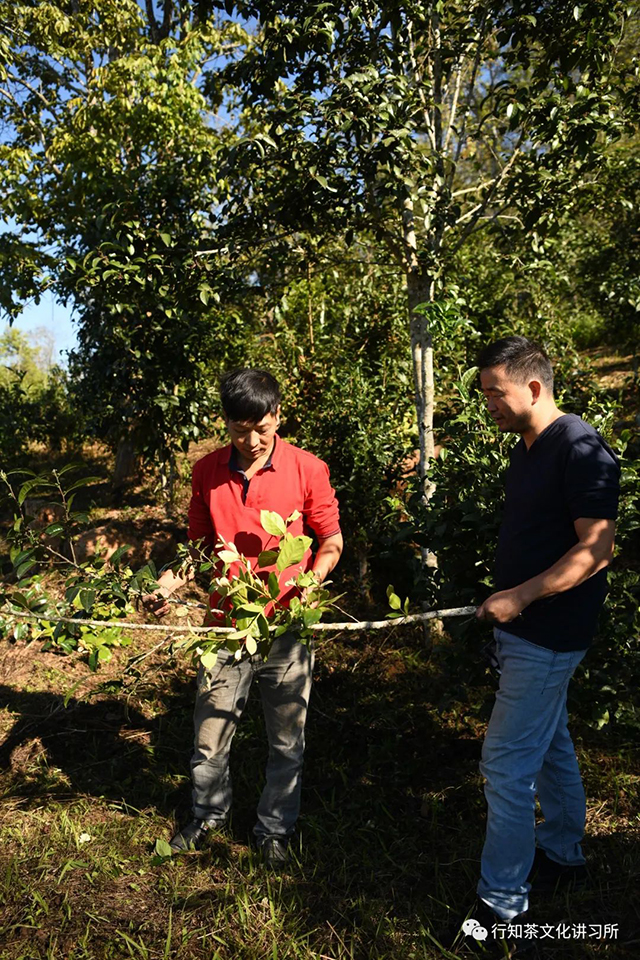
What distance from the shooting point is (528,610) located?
7.05 feet

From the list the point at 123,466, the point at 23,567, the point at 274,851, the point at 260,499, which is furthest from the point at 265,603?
the point at 123,466

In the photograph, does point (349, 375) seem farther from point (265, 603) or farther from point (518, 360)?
point (265, 603)

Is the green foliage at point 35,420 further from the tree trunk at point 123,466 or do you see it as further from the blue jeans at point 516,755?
the blue jeans at point 516,755

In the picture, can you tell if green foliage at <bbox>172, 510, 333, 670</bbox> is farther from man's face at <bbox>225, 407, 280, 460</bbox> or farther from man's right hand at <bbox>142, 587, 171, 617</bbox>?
man's face at <bbox>225, 407, 280, 460</bbox>

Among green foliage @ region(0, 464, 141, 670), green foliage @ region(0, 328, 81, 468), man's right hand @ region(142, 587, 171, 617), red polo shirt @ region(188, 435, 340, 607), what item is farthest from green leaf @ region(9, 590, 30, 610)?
green foliage @ region(0, 328, 81, 468)

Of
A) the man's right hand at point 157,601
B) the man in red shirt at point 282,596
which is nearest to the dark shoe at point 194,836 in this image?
the man in red shirt at point 282,596

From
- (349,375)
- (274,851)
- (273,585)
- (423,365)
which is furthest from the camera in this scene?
(349,375)

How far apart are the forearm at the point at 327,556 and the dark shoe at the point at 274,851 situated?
40.6 inches

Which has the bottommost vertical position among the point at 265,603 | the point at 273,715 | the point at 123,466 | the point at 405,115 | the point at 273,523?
the point at 273,715

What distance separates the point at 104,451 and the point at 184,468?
259 centimetres

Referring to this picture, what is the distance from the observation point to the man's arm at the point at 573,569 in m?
1.97

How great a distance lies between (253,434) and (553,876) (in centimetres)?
185

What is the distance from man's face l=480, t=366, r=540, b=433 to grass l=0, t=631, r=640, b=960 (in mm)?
1343

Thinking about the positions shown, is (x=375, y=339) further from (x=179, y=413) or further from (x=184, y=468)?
(x=184, y=468)
